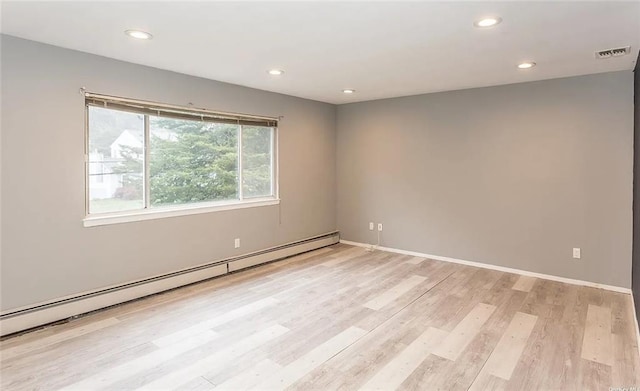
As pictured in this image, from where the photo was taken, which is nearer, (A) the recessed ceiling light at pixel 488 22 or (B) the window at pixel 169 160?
(A) the recessed ceiling light at pixel 488 22

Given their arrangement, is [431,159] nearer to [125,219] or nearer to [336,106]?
[336,106]

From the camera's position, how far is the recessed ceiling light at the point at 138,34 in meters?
2.71

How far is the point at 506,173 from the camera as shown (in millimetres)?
4539

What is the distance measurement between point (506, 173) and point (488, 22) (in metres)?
2.51

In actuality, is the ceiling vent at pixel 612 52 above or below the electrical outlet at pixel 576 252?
above

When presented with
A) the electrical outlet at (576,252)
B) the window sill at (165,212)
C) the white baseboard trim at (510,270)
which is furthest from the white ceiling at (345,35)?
the white baseboard trim at (510,270)

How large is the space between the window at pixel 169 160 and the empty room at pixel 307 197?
0.02 m

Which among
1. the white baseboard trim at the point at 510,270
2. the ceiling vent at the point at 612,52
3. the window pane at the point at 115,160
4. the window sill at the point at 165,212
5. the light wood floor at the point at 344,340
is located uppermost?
the ceiling vent at the point at 612,52

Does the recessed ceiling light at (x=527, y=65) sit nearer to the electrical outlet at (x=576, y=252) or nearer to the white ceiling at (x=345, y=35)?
the white ceiling at (x=345, y=35)

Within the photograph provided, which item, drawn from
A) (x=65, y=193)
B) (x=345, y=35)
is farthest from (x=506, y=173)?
(x=65, y=193)

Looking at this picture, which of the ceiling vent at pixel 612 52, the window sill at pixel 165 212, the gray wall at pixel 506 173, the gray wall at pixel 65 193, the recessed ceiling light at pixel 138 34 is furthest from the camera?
the gray wall at pixel 506 173

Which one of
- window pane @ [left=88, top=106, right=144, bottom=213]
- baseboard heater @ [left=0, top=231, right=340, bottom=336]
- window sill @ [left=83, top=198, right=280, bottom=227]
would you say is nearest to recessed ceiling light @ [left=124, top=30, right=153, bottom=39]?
window pane @ [left=88, top=106, right=144, bottom=213]

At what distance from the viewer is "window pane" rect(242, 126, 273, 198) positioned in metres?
4.84

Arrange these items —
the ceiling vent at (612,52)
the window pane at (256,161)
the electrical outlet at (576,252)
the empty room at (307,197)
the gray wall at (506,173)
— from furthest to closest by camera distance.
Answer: the window pane at (256,161) → the electrical outlet at (576,252) → the gray wall at (506,173) → the ceiling vent at (612,52) → the empty room at (307,197)
